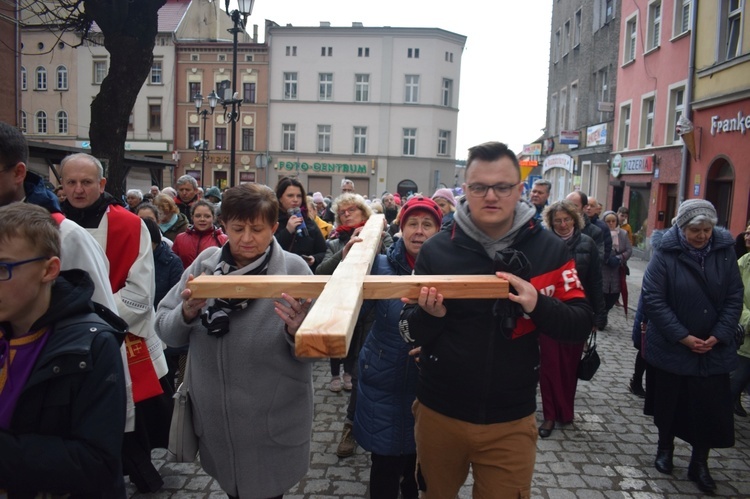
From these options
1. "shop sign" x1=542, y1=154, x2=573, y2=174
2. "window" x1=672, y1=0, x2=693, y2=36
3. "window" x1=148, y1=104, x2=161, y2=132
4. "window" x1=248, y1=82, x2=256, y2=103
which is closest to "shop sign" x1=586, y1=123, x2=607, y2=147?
"shop sign" x1=542, y1=154, x2=573, y2=174

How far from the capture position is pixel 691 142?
662 inches

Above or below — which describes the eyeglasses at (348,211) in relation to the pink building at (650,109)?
below

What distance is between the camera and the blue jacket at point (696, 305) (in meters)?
4.32

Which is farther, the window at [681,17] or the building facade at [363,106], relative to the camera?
the building facade at [363,106]

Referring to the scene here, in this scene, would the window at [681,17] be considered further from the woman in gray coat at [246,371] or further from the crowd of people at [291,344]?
the woman in gray coat at [246,371]

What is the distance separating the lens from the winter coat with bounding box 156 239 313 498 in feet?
8.75

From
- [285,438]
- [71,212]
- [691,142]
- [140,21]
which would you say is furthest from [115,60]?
[691,142]

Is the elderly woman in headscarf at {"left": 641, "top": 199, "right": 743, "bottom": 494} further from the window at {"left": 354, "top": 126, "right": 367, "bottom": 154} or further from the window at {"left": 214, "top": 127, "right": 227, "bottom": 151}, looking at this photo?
the window at {"left": 214, "top": 127, "right": 227, "bottom": 151}

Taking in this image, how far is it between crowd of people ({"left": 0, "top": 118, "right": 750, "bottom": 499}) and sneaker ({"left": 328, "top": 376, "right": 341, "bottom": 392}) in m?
1.58

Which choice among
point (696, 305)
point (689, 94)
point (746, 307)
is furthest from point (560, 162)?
point (696, 305)

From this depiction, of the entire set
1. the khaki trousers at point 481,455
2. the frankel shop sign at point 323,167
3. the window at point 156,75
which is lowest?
the khaki trousers at point 481,455

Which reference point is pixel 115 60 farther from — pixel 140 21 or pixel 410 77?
pixel 410 77

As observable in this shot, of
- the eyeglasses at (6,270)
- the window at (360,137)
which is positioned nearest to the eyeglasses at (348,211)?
the eyeglasses at (6,270)

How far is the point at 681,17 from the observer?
18672 millimetres
